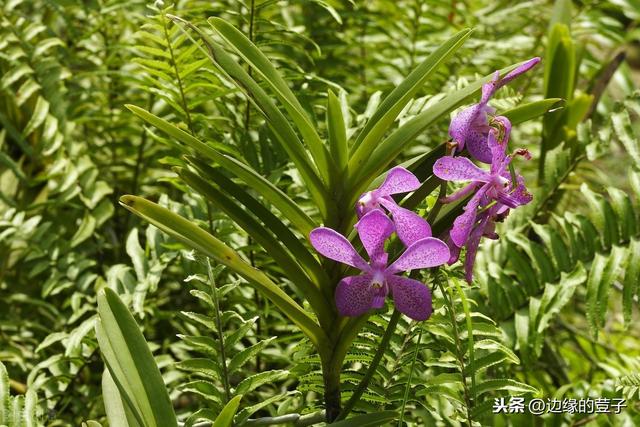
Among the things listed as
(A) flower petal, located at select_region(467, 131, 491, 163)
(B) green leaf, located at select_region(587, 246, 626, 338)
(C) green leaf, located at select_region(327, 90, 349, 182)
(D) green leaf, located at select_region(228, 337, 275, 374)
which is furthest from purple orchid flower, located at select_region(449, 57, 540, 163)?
(B) green leaf, located at select_region(587, 246, 626, 338)

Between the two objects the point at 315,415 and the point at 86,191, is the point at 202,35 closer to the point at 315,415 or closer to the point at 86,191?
the point at 315,415

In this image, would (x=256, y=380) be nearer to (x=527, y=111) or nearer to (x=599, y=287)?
(x=527, y=111)

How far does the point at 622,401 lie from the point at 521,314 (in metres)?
0.20

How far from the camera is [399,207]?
743mm

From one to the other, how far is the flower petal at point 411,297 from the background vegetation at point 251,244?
14 centimetres

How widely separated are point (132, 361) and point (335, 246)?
254 millimetres

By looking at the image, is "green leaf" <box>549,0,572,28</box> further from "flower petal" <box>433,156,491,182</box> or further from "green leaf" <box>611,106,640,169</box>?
"flower petal" <box>433,156,491,182</box>

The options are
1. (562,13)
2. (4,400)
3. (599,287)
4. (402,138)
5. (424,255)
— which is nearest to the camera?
(424,255)

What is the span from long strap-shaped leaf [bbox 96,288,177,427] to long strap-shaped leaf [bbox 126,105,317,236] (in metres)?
0.17

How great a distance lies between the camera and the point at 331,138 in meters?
0.84

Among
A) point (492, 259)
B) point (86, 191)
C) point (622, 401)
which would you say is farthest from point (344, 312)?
point (86, 191)

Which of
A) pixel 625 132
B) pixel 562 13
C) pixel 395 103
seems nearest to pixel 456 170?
pixel 395 103

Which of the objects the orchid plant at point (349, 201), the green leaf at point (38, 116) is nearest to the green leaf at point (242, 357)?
the orchid plant at point (349, 201)

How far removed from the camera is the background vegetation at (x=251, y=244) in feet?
3.30
